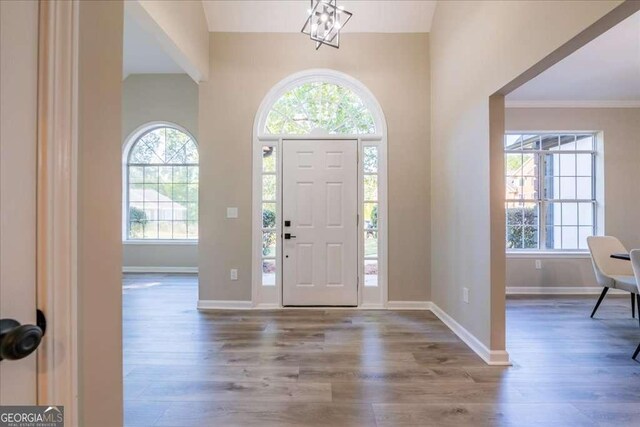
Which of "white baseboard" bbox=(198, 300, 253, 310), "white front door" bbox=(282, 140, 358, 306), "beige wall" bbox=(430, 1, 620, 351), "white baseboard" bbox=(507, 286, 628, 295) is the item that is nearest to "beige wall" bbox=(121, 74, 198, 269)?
"white baseboard" bbox=(198, 300, 253, 310)

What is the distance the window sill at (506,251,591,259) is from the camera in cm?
443

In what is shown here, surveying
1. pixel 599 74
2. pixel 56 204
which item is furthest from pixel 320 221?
pixel 599 74

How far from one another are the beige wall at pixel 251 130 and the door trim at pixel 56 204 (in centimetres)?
304

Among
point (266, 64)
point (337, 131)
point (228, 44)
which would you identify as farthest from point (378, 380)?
point (228, 44)

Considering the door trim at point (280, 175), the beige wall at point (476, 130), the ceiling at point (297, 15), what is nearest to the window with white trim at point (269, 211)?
the door trim at point (280, 175)

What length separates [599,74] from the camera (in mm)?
3732

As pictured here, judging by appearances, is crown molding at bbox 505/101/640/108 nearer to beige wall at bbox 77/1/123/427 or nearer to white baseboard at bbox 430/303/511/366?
white baseboard at bbox 430/303/511/366

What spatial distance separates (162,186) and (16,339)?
6315 mm

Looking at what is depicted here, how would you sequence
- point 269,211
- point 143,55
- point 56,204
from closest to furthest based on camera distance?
1. point 56,204
2. point 269,211
3. point 143,55

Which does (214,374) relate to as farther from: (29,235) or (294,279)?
(29,235)

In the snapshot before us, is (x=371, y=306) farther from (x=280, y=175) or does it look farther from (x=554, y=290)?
(x=554, y=290)

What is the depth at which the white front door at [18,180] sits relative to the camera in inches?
21.7

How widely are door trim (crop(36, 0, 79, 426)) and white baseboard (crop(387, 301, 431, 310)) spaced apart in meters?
3.39

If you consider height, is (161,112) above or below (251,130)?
above
